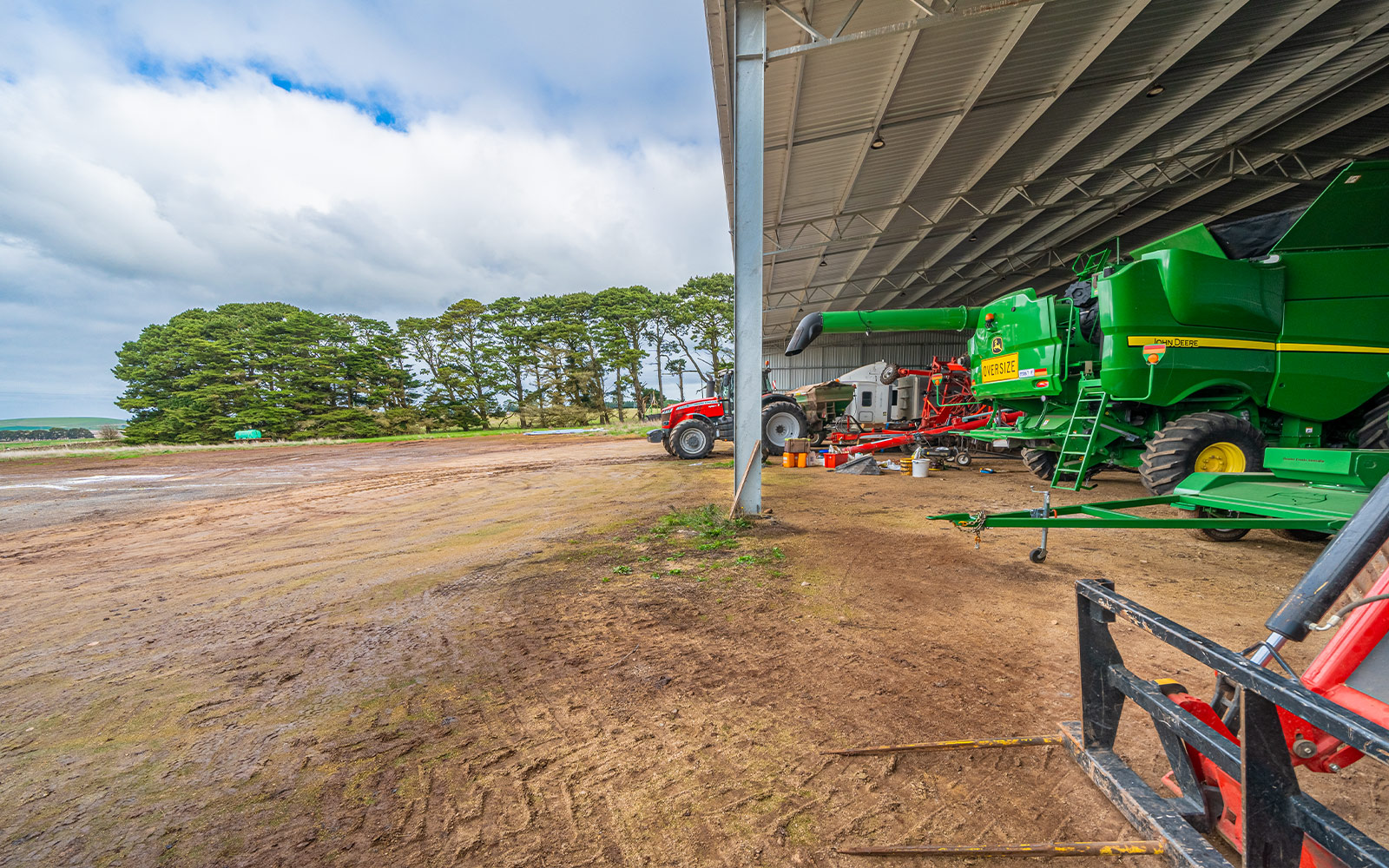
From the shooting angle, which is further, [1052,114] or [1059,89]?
[1052,114]

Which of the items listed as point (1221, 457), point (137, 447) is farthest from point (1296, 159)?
point (137, 447)

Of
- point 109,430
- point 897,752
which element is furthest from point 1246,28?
point 109,430

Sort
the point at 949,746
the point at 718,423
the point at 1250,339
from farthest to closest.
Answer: the point at 718,423 < the point at 1250,339 < the point at 949,746

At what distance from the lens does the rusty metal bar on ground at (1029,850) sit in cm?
144

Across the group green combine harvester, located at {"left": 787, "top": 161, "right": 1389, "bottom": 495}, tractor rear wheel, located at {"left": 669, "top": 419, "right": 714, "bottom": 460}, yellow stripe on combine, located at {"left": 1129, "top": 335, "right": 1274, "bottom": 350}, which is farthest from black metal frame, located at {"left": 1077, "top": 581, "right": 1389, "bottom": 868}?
tractor rear wheel, located at {"left": 669, "top": 419, "right": 714, "bottom": 460}

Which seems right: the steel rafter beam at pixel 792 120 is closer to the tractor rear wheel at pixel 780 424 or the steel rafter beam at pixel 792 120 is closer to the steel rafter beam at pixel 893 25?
the steel rafter beam at pixel 893 25

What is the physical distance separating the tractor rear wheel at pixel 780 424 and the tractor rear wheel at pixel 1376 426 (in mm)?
8550

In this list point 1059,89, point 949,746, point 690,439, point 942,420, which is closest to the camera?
point 949,746

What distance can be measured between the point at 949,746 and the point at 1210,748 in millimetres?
823

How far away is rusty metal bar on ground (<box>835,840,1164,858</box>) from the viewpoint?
144cm

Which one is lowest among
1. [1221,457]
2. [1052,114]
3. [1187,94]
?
[1221,457]

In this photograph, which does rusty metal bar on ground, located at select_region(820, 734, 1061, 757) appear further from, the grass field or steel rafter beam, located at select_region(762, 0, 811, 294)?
the grass field

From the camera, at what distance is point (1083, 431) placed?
6.39 meters

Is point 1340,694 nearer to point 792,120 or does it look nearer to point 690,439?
point 792,120
